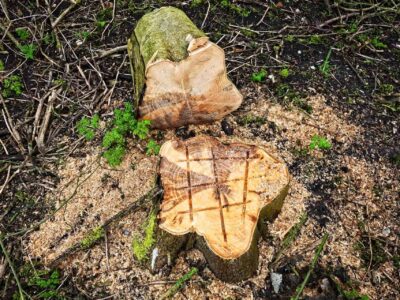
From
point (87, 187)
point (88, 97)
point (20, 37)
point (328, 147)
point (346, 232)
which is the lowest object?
point (346, 232)

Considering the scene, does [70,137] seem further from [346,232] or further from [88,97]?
[346,232]

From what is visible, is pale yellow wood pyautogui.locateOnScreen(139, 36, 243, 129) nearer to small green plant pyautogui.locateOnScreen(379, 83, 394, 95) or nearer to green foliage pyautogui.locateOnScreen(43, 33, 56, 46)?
small green plant pyautogui.locateOnScreen(379, 83, 394, 95)

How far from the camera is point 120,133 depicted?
9.81 ft

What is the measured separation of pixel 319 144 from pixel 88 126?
1.83m

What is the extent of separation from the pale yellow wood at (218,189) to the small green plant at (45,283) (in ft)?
2.94

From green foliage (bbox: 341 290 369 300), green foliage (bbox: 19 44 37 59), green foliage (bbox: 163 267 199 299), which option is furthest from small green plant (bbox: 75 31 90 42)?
green foliage (bbox: 341 290 369 300)

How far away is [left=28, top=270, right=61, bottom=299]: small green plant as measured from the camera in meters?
2.46

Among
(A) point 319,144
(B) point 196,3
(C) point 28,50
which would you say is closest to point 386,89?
(A) point 319,144

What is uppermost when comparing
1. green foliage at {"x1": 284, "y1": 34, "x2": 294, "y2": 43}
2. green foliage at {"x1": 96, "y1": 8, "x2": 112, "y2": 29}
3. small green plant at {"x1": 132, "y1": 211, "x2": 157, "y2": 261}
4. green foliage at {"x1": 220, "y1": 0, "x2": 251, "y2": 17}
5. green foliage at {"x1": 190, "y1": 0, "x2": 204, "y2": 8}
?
green foliage at {"x1": 96, "y1": 8, "x2": 112, "y2": 29}

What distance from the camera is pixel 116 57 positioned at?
12.0 ft

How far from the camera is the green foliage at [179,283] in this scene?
7.91 ft

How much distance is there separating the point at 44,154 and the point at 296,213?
197 cm

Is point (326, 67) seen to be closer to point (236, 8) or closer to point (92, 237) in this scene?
point (236, 8)

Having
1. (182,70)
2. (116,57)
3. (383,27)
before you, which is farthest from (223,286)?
(383,27)
